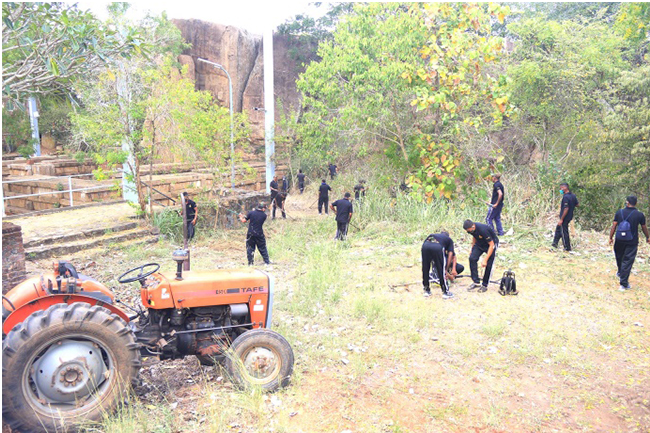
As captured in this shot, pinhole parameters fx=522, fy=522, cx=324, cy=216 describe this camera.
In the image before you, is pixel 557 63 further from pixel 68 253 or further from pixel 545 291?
pixel 68 253

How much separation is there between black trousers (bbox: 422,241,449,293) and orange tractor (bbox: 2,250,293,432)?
3.52 metres

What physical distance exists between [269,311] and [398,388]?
1.64 meters

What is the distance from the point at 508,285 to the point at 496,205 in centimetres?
397

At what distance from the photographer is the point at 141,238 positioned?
43.7ft

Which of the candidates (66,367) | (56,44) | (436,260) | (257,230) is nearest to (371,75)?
(257,230)

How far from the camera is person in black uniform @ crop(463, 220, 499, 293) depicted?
867 cm

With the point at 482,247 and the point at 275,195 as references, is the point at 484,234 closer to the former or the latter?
the point at 482,247

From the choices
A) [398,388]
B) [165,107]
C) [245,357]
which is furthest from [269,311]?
[165,107]

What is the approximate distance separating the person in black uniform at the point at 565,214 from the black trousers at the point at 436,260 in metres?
3.92

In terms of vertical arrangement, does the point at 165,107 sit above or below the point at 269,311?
above

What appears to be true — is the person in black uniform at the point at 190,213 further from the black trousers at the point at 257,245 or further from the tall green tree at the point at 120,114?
the black trousers at the point at 257,245

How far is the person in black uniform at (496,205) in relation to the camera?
12.2m

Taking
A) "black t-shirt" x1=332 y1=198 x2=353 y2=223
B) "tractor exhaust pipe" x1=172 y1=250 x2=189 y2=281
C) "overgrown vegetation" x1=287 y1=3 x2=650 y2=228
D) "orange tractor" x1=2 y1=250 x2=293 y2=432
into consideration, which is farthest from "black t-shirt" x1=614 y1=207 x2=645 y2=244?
"tractor exhaust pipe" x1=172 y1=250 x2=189 y2=281

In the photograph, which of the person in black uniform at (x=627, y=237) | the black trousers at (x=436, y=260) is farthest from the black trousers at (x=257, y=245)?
the person in black uniform at (x=627, y=237)
